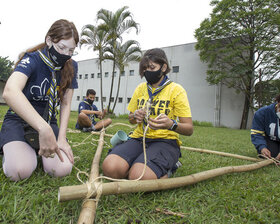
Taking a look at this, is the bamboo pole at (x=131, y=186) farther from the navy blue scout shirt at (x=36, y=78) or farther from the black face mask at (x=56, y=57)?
the black face mask at (x=56, y=57)

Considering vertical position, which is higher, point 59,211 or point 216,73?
point 216,73

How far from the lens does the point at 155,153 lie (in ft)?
5.93

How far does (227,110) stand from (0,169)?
1537 cm

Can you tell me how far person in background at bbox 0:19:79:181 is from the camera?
1.54 metres

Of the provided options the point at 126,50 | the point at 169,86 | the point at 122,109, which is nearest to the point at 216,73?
the point at 126,50

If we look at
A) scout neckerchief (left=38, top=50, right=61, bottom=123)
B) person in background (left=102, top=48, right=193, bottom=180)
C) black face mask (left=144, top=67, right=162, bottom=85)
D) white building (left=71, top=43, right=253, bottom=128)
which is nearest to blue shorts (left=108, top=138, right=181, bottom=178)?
person in background (left=102, top=48, right=193, bottom=180)

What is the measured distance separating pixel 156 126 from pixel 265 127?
2570 millimetres

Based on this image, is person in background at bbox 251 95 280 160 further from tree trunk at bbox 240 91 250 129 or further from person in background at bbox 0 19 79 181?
tree trunk at bbox 240 91 250 129

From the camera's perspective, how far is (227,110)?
14.7 meters

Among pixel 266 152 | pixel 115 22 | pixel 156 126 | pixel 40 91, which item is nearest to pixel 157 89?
pixel 156 126

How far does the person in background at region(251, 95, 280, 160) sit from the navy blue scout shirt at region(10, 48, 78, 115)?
324 centimetres

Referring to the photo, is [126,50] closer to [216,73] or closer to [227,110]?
[216,73]

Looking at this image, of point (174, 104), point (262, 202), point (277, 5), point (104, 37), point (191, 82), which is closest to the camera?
point (262, 202)

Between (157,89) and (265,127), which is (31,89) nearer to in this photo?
(157,89)
